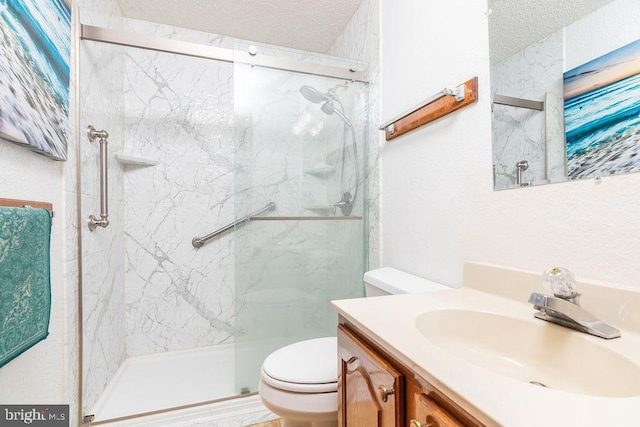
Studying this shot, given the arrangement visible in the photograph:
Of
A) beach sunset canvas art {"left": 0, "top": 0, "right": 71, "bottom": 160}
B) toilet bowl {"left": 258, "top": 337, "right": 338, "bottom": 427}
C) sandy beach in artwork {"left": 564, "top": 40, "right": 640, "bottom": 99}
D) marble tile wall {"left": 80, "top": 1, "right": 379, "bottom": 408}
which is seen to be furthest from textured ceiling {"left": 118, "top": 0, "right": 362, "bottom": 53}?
toilet bowl {"left": 258, "top": 337, "right": 338, "bottom": 427}

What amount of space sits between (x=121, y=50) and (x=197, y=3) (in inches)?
24.9

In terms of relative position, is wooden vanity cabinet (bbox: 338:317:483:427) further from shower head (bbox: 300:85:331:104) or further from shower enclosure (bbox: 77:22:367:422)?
shower head (bbox: 300:85:331:104)

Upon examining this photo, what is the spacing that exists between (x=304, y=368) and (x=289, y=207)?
2.51ft

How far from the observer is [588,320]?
603mm

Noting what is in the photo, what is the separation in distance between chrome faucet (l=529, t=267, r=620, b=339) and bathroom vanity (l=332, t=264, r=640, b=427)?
0.02 meters

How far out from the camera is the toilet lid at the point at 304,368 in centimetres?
101

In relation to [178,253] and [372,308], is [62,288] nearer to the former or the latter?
[178,253]

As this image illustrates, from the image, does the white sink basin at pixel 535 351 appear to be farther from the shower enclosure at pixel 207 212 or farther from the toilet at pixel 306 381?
the shower enclosure at pixel 207 212

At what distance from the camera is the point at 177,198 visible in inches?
83.6

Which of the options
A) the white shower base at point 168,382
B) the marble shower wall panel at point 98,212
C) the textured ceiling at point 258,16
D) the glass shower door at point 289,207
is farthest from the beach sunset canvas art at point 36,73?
the white shower base at point 168,382

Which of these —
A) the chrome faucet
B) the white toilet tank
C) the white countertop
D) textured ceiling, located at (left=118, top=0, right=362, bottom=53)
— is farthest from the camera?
textured ceiling, located at (left=118, top=0, right=362, bottom=53)

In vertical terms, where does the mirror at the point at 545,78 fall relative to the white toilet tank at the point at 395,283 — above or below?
above

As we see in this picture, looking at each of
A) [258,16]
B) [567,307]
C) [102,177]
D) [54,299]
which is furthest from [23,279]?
[258,16]

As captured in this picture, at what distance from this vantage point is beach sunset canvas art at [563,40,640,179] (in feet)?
2.03
